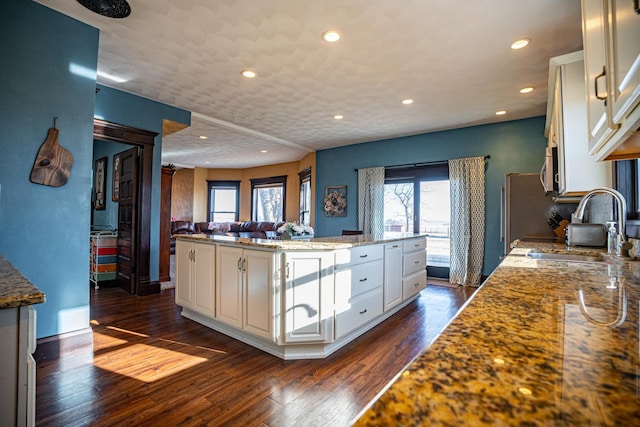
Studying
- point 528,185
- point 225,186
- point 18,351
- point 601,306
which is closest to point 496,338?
point 601,306

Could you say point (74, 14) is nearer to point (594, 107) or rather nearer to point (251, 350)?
point (251, 350)

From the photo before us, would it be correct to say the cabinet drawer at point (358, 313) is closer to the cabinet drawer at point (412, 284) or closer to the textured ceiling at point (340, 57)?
the cabinet drawer at point (412, 284)

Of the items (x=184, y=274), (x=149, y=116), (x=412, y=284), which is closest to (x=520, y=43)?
(x=412, y=284)

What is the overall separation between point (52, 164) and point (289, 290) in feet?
6.59

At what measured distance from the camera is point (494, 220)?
15.5 feet

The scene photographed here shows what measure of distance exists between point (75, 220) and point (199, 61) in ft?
5.91

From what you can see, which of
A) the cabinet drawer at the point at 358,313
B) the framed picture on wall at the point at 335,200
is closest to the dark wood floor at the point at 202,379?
the cabinet drawer at the point at 358,313

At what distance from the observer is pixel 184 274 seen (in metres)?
3.15

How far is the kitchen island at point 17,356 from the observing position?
893 millimetres

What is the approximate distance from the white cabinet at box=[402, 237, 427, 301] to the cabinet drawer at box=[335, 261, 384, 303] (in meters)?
0.60

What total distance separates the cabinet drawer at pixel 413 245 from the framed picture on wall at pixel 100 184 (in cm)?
536

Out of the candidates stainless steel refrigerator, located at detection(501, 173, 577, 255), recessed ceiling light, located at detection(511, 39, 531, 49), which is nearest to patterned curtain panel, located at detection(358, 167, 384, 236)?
stainless steel refrigerator, located at detection(501, 173, 577, 255)

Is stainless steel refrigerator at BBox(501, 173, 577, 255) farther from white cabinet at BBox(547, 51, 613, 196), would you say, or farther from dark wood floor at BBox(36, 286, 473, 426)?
dark wood floor at BBox(36, 286, 473, 426)

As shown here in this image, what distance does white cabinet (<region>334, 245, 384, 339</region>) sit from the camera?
243 centimetres
